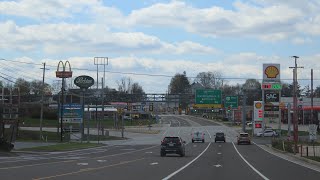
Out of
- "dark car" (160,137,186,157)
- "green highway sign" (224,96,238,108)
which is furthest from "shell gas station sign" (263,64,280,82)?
"dark car" (160,137,186,157)

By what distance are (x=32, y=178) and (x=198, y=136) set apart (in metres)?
61.6

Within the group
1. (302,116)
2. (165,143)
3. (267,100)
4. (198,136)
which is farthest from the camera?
(302,116)

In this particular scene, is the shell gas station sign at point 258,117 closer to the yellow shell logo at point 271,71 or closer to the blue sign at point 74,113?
the yellow shell logo at point 271,71

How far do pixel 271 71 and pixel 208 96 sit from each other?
503 inches

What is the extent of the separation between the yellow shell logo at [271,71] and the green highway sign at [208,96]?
10293mm

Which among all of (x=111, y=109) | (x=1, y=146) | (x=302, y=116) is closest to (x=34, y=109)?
(x=111, y=109)

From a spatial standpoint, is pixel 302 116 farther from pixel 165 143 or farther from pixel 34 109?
pixel 165 143

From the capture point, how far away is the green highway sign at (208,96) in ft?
285

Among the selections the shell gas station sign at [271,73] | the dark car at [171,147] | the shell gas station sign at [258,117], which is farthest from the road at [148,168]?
the shell gas station sign at [258,117]

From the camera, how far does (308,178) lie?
21.5 meters

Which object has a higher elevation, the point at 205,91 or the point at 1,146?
the point at 205,91

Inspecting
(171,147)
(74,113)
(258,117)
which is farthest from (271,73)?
(171,147)

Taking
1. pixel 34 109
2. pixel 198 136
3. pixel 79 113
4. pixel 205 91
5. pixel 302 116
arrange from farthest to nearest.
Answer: pixel 302 116 < pixel 34 109 < pixel 205 91 < pixel 198 136 < pixel 79 113

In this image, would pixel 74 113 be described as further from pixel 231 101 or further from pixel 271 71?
pixel 271 71
